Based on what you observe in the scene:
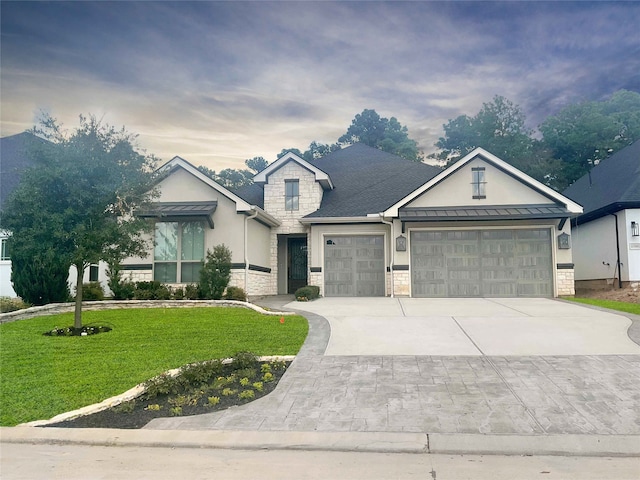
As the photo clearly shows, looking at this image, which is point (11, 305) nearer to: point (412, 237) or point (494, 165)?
point (412, 237)

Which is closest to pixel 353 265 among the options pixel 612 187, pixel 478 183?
pixel 478 183

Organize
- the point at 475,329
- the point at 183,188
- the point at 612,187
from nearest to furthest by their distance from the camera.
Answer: the point at 475,329 → the point at 183,188 → the point at 612,187

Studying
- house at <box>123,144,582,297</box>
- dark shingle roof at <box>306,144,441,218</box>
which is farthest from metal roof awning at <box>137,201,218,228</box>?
dark shingle roof at <box>306,144,441,218</box>

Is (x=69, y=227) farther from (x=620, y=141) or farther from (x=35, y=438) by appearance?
(x=620, y=141)

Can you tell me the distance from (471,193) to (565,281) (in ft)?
14.7

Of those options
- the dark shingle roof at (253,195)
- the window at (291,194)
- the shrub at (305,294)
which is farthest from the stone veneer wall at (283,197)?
the shrub at (305,294)

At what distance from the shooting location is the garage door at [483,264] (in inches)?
675

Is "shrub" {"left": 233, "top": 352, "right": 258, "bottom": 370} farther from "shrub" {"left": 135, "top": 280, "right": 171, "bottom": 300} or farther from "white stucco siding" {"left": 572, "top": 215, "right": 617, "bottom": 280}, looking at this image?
"white stucco siding" {"left": 572, "top": 215, "right": 617, "bottom": 280}

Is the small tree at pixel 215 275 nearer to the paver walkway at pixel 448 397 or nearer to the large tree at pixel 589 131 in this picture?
the paver walkway at pixel 448 397

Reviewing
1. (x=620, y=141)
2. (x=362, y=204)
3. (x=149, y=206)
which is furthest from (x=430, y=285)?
(x=620, y=141)

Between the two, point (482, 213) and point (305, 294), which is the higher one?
point (482, 213)

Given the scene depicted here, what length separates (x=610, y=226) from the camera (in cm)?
1933

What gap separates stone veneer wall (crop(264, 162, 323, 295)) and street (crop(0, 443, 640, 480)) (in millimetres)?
15013

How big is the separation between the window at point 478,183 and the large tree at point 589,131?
2131 cm
